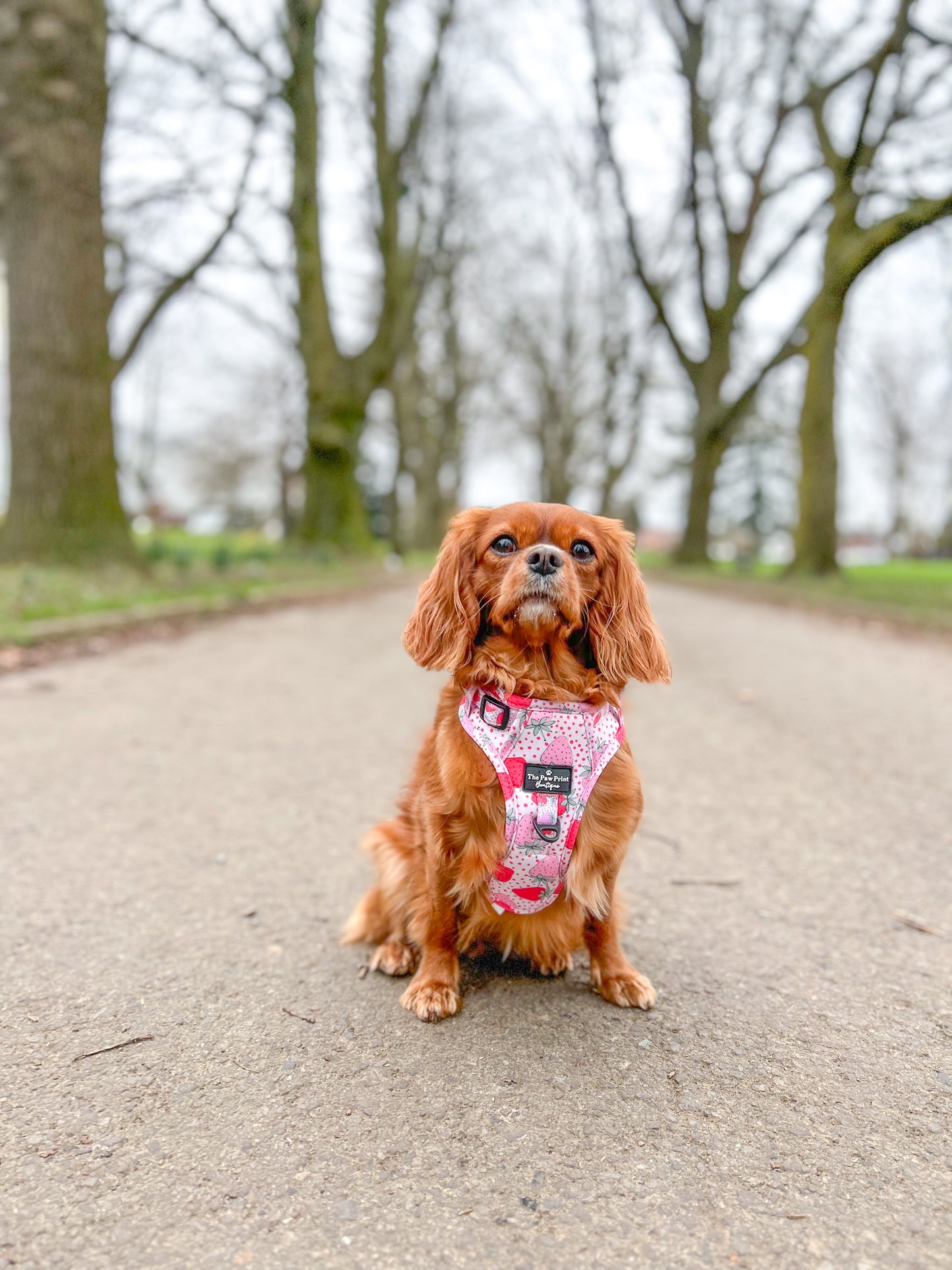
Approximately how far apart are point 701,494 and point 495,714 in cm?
2228

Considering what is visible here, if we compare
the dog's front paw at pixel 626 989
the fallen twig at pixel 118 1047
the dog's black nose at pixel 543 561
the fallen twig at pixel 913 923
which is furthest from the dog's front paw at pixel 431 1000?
the fallen twig at pixel 913 923

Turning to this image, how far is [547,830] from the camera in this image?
2.20m

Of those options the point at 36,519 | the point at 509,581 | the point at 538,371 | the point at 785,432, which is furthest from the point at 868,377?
the point at 509,581

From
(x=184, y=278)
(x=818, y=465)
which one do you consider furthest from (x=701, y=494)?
(x=184, y=278)

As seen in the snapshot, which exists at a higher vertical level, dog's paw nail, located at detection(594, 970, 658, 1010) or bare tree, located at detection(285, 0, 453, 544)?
bare tree, located at detection(285, 0, 453, 544)

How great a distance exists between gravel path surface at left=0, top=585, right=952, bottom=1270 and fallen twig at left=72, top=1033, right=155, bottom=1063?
0.01 meters

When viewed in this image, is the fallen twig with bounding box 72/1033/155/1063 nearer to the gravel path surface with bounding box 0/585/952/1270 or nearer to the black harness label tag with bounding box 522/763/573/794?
the gravel path surface with bounding box 0/585/952/1270

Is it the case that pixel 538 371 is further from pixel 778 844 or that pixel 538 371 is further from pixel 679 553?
pixel 778 844

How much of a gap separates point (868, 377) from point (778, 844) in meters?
48.4

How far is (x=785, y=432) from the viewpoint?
40.1 metres

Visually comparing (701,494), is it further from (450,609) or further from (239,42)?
(450,609)

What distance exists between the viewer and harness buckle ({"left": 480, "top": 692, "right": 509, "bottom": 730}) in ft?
7.41

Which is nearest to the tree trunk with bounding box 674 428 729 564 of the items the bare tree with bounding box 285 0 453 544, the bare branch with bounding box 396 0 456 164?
the bare tree with bounding box 285 0 453 544

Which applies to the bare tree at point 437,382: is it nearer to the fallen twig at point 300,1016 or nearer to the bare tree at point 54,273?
the bare tree at point 54,273
